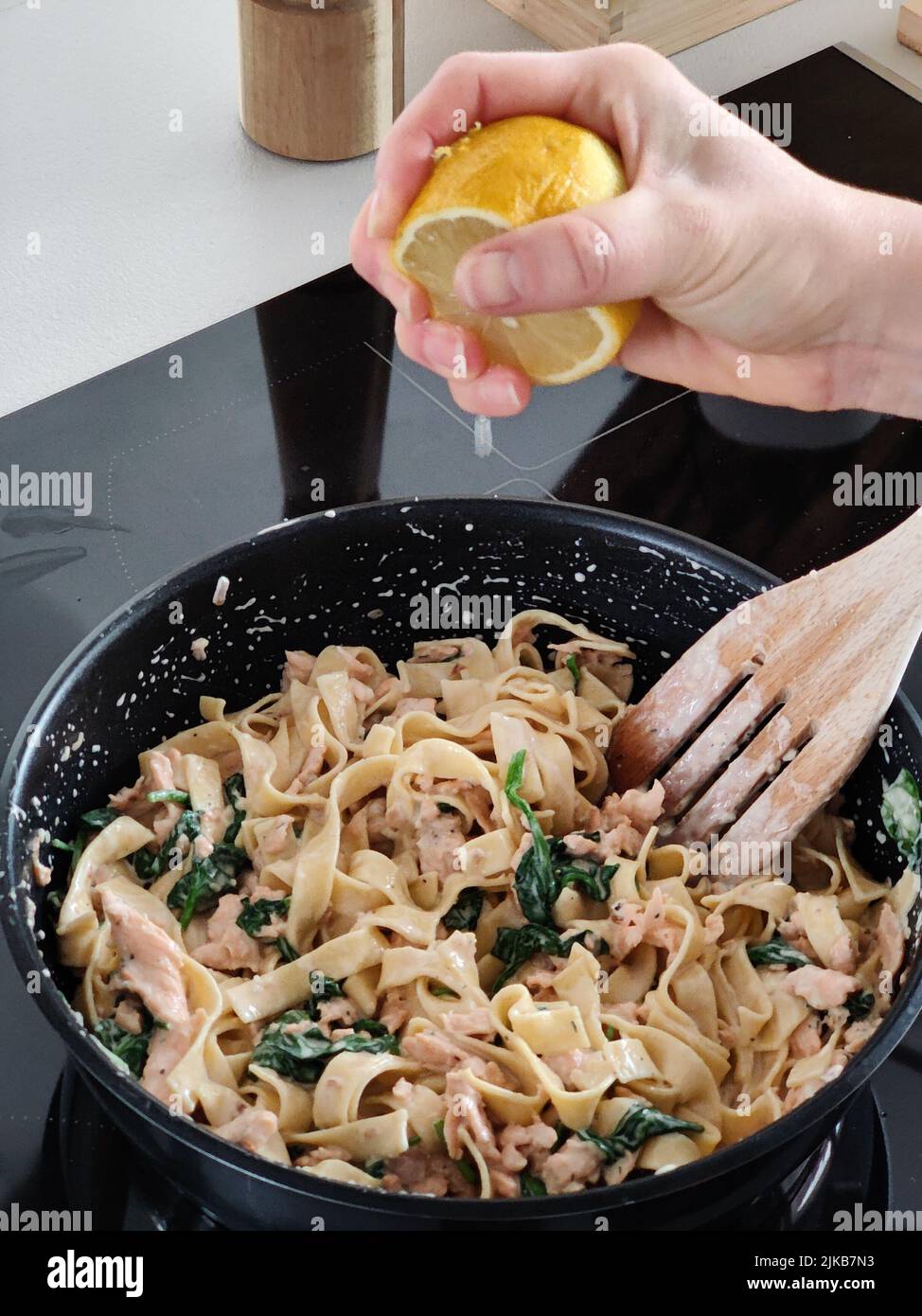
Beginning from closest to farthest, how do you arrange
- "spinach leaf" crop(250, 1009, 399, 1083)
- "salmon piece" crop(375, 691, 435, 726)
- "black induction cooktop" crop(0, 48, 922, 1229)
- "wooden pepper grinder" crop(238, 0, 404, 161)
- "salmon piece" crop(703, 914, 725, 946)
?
"spinach leaf" crop(250, 1009, 399, 1083), "salmon piece" crop(703, 914, 725, 946), "salmon piece" crop(375, 691, 435, 726), "black induction cooktop" crop(0, 48, 922, 1229), "wooden pepper grinder" crop(238, 0, 404, 161)

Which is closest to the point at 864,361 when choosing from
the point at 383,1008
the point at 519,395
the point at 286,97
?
the point at 519,395

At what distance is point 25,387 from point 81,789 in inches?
33.1

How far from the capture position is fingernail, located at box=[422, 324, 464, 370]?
145cm

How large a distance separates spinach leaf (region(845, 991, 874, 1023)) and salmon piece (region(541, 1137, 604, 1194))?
0.30 meters

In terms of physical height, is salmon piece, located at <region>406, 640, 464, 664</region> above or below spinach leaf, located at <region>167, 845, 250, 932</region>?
above

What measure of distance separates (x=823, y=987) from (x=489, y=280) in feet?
2.44

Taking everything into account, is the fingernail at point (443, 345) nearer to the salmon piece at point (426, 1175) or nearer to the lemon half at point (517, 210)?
the lemon half at point (517, 210)

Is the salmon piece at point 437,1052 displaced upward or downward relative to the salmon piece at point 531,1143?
upward

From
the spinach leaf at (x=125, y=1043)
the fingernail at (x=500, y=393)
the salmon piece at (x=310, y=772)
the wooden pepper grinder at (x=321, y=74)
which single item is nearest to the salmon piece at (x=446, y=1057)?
the spinach leaf at (x=125, y=1043)

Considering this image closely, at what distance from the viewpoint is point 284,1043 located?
4.64 feet

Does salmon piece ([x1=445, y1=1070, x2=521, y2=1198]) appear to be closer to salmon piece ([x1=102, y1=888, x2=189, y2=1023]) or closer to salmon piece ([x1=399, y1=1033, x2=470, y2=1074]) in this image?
salmon piece ([x1=399, y1=1033, x2=470, y2=1074])

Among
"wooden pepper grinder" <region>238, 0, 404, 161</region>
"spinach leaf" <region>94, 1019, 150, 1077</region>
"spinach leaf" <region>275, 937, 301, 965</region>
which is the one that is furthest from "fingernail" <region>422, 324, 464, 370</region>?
"wooden pepper grinder" <region>238, 0, 404, 161</region>

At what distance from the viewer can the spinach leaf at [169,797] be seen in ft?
5.26
